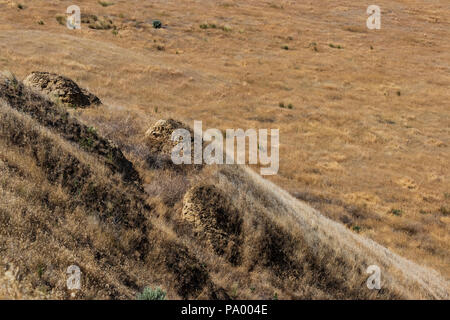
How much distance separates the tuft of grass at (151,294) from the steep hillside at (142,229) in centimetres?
22

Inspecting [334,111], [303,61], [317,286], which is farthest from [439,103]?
[317,286]

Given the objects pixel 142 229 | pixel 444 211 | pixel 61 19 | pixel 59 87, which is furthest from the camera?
pixel 61 19

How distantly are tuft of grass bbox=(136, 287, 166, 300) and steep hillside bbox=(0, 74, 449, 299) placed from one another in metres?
0.22

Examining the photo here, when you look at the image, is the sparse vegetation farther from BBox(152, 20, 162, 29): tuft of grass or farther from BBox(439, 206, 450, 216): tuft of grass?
BBox(439, 206, 450, 216): tuft of grass

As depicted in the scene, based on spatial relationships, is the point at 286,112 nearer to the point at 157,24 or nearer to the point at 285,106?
the point at 285,106

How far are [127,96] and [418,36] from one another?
A: 4203 cm

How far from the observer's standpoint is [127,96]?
22594mm

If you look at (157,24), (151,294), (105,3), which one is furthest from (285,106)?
(105,3)

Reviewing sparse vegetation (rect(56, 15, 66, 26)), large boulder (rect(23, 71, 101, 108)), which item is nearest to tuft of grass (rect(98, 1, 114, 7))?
sparse vegetation (rect(56, 15, 66, 26))

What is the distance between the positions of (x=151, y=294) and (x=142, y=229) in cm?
185

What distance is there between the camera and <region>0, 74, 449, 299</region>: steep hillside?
191 inches

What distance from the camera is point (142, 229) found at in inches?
268
